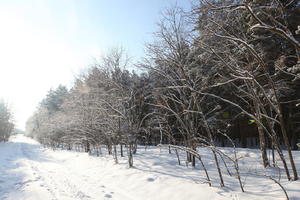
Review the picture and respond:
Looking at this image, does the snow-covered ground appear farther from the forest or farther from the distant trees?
the distant trees

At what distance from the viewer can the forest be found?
358cm

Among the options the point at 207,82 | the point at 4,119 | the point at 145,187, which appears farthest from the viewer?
the point at 4,119

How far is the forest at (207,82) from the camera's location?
141 inches

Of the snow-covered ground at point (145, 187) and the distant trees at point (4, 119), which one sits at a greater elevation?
the distant trees at point (4, 119)

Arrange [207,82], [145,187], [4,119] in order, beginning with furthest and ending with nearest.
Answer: [4,119] < [207,82] < [145,187]

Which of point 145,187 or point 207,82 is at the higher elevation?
point 207,82

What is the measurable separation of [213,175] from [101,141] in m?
7.07

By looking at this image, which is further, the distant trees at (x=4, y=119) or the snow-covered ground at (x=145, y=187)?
the distant trees at (x=4, y=119)

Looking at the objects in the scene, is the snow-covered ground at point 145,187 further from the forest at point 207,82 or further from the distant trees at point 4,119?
the distant trees at point 4,119

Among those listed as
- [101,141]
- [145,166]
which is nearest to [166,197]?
[145,166]

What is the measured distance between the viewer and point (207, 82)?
755 cm

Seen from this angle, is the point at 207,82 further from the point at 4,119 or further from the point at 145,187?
the point at 4,119

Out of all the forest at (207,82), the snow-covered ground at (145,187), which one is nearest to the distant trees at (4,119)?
the forest at (207,82)

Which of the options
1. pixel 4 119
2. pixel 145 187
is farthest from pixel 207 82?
pixel 4 119
